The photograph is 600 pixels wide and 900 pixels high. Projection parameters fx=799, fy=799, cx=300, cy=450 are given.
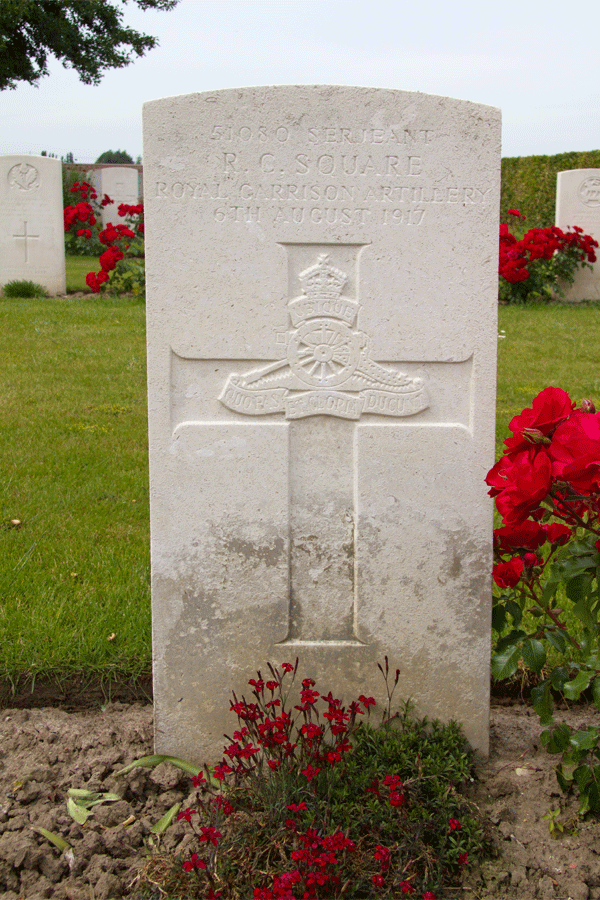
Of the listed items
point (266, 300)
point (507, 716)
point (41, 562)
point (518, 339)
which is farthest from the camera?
point (518, 339)

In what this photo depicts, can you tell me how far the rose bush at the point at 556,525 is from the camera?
5.45 ft

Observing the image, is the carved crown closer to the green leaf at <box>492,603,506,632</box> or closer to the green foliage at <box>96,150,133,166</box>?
the green leaf at <box>492,603,506,632</box>

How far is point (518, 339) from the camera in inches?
305

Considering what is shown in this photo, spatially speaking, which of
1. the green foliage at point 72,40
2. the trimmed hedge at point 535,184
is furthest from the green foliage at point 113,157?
the trimmed hedge at point 535,184

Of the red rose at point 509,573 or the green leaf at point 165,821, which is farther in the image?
the red rose at point 509,573

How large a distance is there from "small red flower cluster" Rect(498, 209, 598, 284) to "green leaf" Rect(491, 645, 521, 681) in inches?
336

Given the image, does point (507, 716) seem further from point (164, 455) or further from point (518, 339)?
point (518, 339)

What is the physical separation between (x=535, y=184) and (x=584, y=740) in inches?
563

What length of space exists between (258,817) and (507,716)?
3.23 ft

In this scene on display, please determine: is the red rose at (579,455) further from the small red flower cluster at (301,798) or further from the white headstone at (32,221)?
the white headstone at (32,221)

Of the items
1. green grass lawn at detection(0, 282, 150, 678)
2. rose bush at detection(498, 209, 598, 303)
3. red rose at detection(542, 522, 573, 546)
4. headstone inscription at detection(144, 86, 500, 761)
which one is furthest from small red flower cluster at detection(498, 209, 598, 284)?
red rose at detection(542, 522, 573, 546)

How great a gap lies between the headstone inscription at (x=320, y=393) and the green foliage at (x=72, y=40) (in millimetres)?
19672

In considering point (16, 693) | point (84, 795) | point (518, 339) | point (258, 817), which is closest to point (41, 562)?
point (16, 693)

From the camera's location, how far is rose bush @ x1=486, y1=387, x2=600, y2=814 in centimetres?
166
